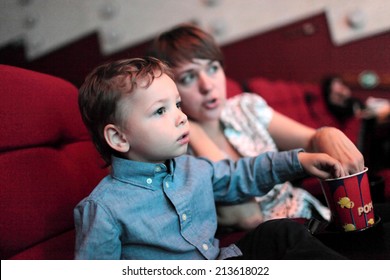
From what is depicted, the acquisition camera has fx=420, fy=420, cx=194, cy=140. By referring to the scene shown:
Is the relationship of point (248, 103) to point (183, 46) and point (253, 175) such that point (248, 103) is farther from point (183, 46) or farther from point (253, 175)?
point (253, 175)

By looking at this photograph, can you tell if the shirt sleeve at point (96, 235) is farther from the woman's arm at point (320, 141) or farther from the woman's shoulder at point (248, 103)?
the woman's shoulder at point (248, 103)

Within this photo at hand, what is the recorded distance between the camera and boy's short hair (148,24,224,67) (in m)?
0.91

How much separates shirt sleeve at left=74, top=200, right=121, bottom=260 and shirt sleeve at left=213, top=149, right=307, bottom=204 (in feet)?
0.76

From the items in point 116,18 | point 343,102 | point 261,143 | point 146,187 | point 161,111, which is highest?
point 116,18

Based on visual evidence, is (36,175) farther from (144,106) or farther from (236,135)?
(236,135)

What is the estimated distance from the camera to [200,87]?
912 mm

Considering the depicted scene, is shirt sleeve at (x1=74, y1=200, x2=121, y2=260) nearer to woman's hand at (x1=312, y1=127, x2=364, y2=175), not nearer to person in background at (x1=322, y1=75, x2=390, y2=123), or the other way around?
woman's hand at (x1=312, y1=127, x2=364, y2=175)

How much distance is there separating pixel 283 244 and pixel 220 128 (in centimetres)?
46

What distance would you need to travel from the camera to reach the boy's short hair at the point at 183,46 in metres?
0.91


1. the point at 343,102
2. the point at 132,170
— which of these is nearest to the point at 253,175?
the point at 132,170

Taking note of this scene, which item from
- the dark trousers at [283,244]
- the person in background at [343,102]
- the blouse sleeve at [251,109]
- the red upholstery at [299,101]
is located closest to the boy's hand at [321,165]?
the dark trousers at [283,244]

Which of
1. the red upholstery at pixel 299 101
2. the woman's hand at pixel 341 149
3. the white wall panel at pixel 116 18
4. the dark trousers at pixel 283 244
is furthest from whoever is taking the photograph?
the red upholstery at pixel 299 101

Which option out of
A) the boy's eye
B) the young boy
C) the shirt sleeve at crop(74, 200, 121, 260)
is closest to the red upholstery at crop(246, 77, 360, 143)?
the boy's eye
